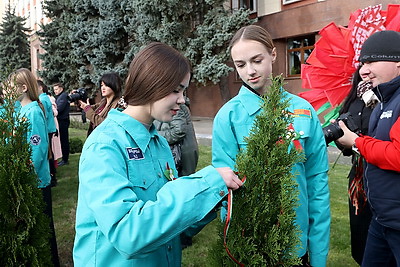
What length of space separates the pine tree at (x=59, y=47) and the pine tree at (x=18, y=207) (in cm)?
2312

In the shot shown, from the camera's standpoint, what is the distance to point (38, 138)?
388 cm

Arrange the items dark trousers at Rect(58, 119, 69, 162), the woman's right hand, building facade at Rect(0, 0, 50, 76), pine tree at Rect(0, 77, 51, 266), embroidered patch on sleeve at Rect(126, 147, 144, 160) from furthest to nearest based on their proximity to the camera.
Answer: building facade at Rect(0, 0, 50, 76) → dark trousers at Rect(58, 119, 69, 162) → pine tree at Rect(0, 77, 51, 266) → embroidered patch on sleeve at Rect(126, 147, 144, 160) → the woman's right hand

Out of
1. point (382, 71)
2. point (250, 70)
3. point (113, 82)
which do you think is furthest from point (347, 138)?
point (113, 82)

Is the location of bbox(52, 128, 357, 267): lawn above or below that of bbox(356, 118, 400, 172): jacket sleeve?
below

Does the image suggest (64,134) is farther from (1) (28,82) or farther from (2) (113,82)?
(1) (28,82)

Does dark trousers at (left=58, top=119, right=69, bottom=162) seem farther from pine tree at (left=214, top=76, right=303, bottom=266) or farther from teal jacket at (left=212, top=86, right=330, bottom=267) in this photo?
pine tree at (left=214, top=76, right=303, bottom=266)

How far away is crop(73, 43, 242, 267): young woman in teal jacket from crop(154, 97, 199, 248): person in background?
2208 millimetres

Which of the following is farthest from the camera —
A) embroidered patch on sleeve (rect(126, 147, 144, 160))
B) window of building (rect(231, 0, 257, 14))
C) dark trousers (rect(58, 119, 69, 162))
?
window of building (rect(231, 0, 257, 14))

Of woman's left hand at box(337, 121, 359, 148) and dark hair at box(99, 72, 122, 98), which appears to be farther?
dark hair at box(99, 72, 122, 98)

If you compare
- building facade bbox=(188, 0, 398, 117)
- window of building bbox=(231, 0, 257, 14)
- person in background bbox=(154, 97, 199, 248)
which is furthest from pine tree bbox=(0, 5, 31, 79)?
person in background bbox=(154, 97, 199, 248)

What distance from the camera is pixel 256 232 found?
4.72 ft

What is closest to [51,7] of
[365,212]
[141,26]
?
Answer: [141,26]

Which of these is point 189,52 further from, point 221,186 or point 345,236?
point 221,186

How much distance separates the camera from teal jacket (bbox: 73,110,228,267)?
1.27 meters
